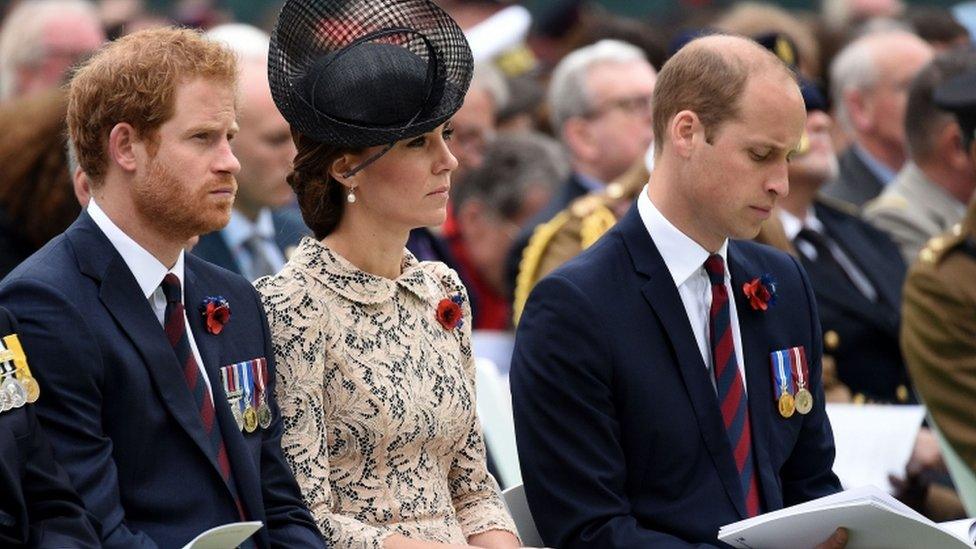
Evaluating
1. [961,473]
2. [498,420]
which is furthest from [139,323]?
[961,473]

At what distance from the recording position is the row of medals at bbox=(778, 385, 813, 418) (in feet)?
16.4

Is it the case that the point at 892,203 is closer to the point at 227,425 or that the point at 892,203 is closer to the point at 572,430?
the point at 572,430

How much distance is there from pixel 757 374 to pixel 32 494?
198 cm

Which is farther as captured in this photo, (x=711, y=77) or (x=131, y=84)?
(x=711, y=77)

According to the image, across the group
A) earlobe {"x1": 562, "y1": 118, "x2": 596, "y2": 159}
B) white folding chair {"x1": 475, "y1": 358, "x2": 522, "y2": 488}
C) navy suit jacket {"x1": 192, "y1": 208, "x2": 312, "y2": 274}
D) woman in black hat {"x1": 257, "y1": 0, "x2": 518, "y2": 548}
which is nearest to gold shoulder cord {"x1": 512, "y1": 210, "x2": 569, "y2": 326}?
white folding chair {"x1": 475, "y1": 358, "x2": 522, "y2": 488}

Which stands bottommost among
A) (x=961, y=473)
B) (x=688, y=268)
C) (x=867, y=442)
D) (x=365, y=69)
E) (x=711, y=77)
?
(x=961, y=473)

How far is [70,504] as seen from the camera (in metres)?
3.87

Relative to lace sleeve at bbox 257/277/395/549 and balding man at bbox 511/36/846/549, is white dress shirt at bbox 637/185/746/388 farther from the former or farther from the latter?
lace sleeve at bbox 257/277/395/549

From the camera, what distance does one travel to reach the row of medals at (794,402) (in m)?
4.98

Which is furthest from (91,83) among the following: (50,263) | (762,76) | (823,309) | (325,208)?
(823,309)

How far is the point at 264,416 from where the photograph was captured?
4383 mm

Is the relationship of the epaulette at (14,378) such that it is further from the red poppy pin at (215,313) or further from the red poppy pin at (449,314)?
the red poppy pin at (449,314)

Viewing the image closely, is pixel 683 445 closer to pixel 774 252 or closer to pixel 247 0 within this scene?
pixel 774 252

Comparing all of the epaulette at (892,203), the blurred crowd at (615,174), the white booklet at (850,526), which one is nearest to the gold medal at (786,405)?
the white booklet at (850,526)
